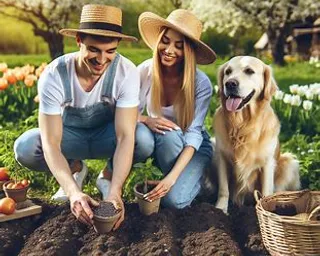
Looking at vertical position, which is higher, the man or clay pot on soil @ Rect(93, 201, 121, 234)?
the man

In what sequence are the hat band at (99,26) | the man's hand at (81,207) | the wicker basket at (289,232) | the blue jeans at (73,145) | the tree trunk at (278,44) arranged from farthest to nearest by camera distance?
1. the tree trunk at (278,44)
2. the blue jeans at (73,145)
3. the hat band at (99,26)
4. the man's hand at (81,207)
5. the wicker basket at (289,232)

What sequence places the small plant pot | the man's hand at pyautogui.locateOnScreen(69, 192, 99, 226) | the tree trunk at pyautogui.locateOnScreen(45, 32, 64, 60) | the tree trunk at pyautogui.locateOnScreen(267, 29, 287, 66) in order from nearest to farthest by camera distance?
1. the man's hand at pyautogui.locateOnScreen(69, 192, 99, 226)
2. the small plant pot
3. the tree trunk at pyautogui.locateOnScreen(45, 32, 64, 60)
4. the tree trunk at pyautogui.locateOnScreen(267, 29, 287, 66)

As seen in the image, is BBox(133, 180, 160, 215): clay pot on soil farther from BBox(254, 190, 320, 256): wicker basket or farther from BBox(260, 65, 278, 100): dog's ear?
BBox(260, 65, 278, 100): dog's ear

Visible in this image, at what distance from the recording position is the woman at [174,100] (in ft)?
13.5

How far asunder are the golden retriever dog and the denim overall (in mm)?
735

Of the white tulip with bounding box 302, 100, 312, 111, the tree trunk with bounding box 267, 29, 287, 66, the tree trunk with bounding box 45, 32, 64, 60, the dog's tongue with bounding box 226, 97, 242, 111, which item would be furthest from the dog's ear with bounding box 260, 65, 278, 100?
the tree trunk with bounding box 267, 29, 287, 66

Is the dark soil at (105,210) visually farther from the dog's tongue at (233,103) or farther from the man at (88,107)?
the dog's tongue at (233,103)

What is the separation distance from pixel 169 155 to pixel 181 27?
81 cm

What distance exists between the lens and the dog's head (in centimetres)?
415

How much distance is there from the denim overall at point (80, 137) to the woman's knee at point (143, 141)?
0.54 feet

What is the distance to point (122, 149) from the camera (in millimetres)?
3797

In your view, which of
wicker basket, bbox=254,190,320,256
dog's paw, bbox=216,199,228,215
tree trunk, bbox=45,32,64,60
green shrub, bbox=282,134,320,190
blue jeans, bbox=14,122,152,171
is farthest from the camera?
tree trunk, bbox=45,32,64,60

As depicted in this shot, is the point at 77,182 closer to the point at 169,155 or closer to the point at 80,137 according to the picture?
the point at 80,137

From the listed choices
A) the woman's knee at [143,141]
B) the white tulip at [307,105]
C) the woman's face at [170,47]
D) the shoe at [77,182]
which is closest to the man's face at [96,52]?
the woman's face at [170,47]
